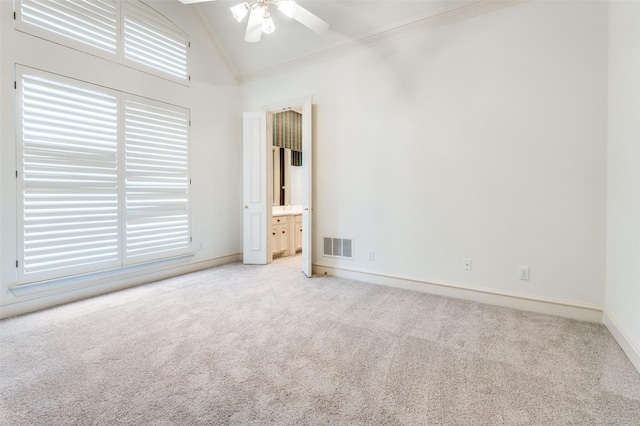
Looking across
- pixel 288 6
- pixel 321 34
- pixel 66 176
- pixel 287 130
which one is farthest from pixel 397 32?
pixel 66 176

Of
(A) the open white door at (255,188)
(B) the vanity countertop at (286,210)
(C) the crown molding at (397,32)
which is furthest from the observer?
(B) the vanity countertop at (286,210)

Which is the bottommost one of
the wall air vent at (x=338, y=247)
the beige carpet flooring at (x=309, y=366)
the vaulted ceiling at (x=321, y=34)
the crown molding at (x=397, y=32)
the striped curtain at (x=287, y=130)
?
the beige carpet flooring at (x=309, y=366)

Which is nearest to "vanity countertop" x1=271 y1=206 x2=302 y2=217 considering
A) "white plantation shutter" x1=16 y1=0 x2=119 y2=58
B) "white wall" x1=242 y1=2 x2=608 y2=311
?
"white wall" x1=242 y1=2 x2=608 y2=311

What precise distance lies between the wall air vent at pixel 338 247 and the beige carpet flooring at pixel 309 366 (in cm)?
99

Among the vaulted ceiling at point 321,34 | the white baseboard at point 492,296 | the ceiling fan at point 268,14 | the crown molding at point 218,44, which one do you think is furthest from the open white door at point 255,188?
the ceiling fan at point 268,14

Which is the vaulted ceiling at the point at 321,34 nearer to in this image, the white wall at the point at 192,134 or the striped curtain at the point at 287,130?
the white wall at the point at 192,134

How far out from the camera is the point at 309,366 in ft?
6.24

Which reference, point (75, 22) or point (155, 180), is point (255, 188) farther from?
point (75, 22)

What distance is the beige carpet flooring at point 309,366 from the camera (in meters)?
1.49

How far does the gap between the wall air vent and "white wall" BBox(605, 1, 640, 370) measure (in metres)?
2.51

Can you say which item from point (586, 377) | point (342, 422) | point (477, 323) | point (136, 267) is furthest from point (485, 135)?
point (136, 267)

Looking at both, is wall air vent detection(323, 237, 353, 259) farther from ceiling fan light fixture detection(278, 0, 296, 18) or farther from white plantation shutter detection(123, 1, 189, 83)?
white plantation shutter detection(123, 1, 189, 83)

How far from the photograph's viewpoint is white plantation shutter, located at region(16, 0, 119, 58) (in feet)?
9.12

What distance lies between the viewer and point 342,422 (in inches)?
56.0
